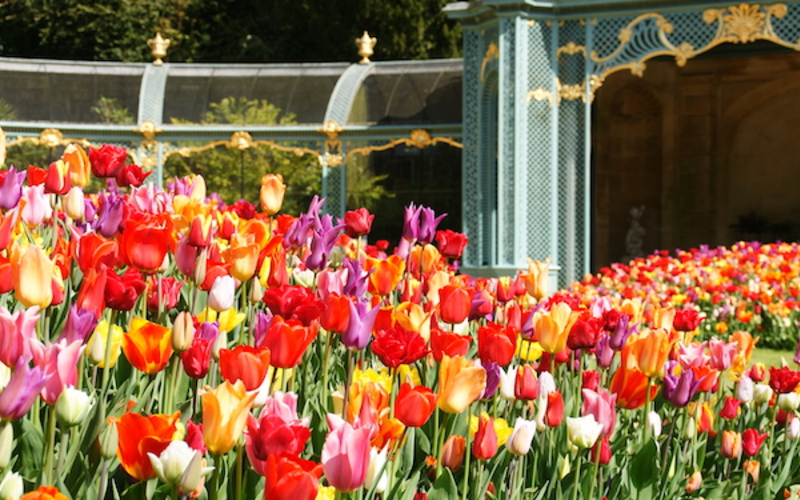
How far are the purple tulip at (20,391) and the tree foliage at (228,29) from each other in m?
21.5

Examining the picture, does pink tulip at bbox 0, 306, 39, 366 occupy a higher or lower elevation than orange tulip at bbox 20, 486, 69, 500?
higher

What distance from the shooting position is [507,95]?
1155cm

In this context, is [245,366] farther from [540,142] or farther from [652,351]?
[540,142]

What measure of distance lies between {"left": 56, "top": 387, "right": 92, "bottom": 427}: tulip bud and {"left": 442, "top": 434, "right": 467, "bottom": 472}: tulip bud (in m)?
0.79

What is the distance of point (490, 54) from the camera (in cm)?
1187

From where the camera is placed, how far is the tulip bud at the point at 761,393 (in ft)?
10.0

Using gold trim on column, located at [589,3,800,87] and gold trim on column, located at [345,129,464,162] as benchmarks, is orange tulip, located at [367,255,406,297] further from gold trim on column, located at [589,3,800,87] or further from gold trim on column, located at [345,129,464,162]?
gold trim on column, located at [345,129,464,162]

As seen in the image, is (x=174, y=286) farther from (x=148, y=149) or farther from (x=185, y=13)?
(x=185, y=13)

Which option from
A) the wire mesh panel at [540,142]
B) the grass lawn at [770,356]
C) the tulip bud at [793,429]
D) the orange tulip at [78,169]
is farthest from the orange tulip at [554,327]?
the wire mesh panel at [540,142]

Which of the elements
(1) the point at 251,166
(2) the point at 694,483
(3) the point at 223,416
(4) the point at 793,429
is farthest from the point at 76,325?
(1) the point at 251,166

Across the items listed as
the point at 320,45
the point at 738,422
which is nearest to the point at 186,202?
the point at 738,422

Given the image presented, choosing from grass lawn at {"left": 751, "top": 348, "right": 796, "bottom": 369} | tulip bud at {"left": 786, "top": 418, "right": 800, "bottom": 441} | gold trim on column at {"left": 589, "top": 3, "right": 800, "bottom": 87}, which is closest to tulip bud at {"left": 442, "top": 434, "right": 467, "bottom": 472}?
tulip bud at {"left": 786, "top": 418, "right": 800, "bottom": 441}

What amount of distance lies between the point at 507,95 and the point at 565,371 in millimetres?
8973

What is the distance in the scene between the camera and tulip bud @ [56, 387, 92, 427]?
1.55m
